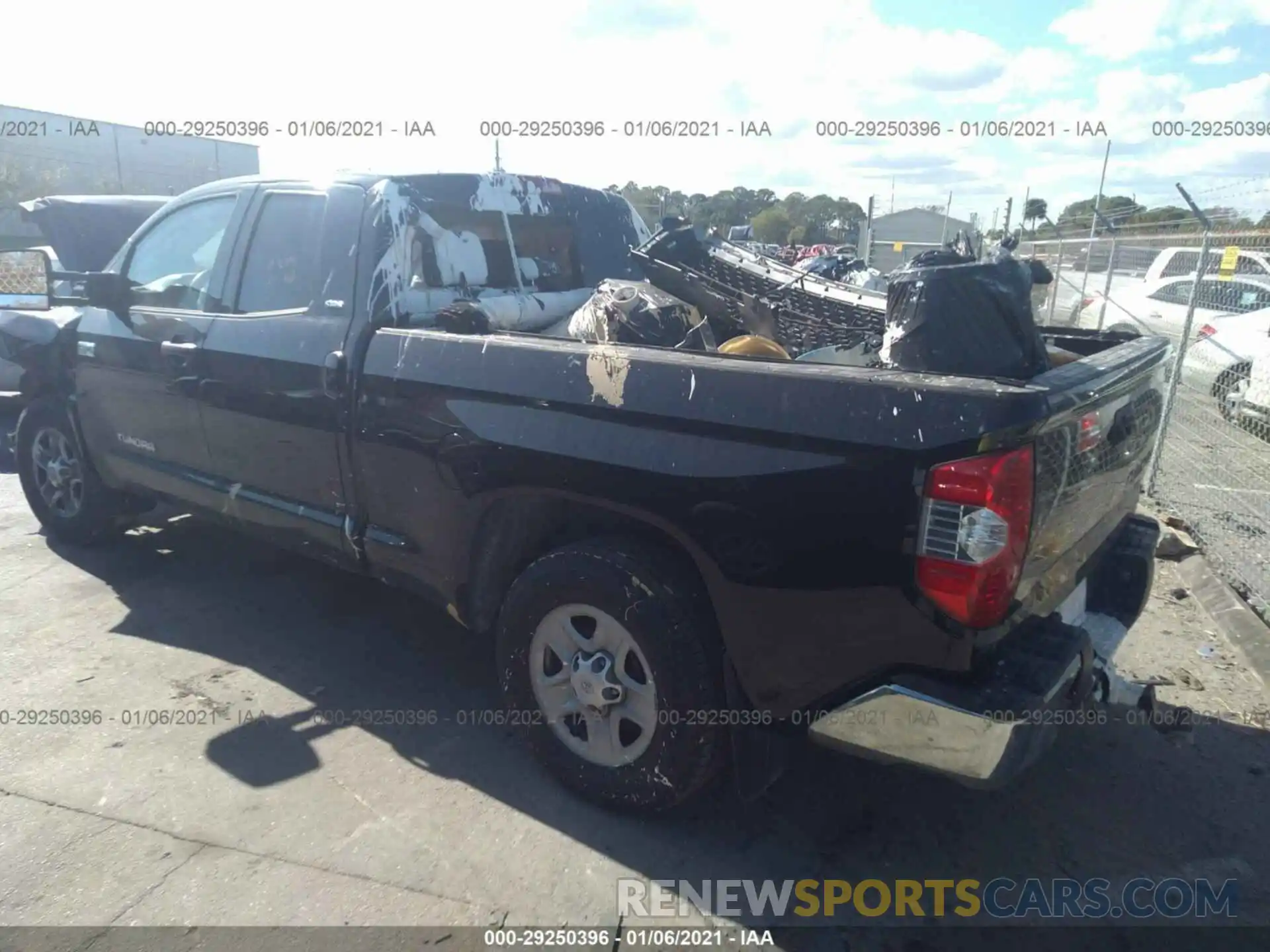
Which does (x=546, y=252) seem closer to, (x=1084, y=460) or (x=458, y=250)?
(x=458, y=250)

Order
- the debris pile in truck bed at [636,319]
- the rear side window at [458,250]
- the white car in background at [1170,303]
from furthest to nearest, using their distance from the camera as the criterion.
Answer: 1. the white car in background at [1170,303]
2. the rear side window at [458,250]
3. the debris pile in truck bed at [636,319]

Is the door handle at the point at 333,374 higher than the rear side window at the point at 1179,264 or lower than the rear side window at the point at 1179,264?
lower

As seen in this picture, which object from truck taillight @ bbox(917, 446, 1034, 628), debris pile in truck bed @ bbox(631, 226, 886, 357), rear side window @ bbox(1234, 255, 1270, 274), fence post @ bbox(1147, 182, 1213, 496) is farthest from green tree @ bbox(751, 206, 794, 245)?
truck taillight @ bbox(917, 446, 1034, 628)

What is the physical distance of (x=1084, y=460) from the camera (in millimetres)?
2426

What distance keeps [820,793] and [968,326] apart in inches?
65.1

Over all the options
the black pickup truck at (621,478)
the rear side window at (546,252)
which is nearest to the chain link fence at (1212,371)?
the black pickup truck at (621,478)

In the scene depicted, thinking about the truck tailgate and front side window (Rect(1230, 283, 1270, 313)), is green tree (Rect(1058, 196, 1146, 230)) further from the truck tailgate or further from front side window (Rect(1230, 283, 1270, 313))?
the truck tailgate

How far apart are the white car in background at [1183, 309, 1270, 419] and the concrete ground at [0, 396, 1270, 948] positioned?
16.9 ft

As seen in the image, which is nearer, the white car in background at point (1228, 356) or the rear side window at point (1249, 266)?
the white car in background at point (1228, 356)

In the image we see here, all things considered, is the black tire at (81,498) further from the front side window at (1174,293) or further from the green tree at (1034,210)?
the green tree at (1034,210)

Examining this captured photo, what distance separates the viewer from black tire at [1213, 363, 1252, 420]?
26.7 ft

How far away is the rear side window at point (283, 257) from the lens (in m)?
3.64

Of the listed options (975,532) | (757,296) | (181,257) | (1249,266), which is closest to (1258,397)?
(1249,266)

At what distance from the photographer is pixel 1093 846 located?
2.85 metres
